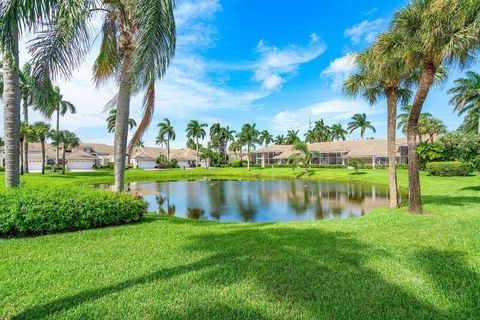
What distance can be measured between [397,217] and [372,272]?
5.89 m

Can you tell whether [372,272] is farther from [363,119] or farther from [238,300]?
[363,119]

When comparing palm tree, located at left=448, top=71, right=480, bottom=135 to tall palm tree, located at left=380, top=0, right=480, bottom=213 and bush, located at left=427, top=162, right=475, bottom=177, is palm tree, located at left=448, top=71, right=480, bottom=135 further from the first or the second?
tall palm tree, located at left=380, top=0, right=480, bottom=213

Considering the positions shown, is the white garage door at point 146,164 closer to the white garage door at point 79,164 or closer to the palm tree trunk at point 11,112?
the white garage door at point 79,164

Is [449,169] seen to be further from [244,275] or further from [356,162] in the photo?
[244,275]

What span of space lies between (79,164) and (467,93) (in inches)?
2800

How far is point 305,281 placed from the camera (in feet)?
14.6

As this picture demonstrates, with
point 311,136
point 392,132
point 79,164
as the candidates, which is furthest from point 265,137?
point 392,132

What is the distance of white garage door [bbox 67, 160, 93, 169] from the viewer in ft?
213

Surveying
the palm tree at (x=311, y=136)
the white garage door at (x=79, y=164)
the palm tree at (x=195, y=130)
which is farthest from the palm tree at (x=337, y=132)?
the white garage door at (x=79, y=164)

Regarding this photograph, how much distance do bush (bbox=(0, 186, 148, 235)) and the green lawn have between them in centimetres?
46

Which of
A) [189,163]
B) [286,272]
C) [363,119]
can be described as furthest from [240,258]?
[189,163]

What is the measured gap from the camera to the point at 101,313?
143 inches

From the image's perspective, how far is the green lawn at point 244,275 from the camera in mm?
3695

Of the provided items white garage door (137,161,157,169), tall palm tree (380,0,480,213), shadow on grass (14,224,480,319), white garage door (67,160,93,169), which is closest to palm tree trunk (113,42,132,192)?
shadow on grass (14,224,480,319)
